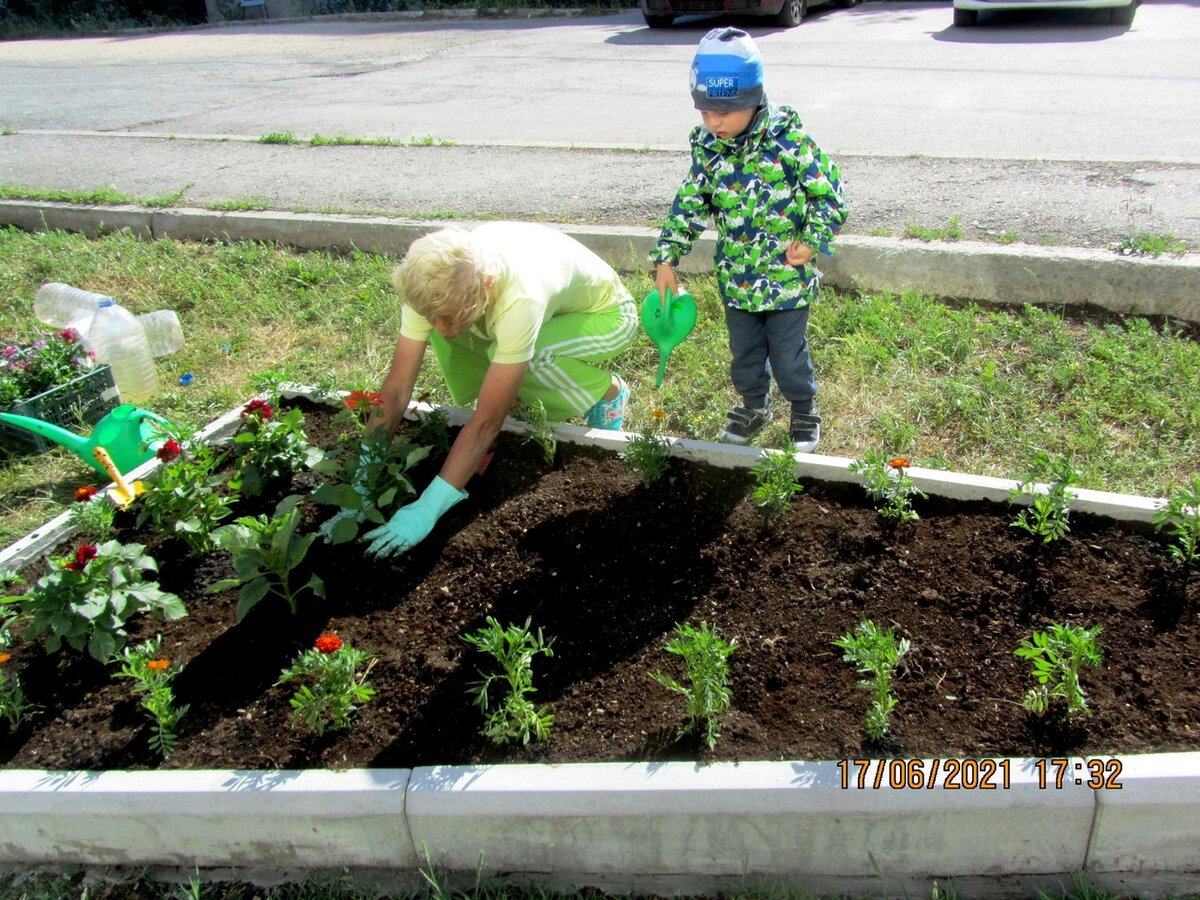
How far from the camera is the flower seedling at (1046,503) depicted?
2.60 meters

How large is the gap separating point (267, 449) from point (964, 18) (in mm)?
11038

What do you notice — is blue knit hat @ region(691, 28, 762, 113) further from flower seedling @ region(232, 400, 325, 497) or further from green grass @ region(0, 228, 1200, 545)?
flower seedling @ region(232, 400, 325, 497)

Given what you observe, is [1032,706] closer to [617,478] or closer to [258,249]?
[617,478]

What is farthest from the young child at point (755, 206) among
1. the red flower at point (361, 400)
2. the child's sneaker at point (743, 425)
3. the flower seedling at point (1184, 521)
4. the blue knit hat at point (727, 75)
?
the flower seedling at point (1184, 521)

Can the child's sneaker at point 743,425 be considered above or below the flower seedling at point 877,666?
above

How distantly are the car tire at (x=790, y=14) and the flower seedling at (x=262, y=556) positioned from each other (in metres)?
11.6

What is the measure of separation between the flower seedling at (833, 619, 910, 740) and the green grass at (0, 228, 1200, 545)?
1341 millimetres

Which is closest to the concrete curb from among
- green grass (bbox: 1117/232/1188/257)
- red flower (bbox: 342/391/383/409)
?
green grass (bbox: 1117/232/1188/257)

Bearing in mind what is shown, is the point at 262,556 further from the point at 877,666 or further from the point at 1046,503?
the point at 1046,503

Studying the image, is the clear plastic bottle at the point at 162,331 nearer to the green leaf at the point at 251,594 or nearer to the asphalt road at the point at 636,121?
the asphalt road at the point at 636,121

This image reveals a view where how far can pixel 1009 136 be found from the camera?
6477 mm

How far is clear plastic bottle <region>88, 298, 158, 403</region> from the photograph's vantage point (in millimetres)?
4219

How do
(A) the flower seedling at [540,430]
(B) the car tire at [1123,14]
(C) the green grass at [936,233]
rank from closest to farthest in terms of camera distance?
1. (A) the flower seedling at [540,430]
2. (C) the green grass at [936,233]
3. (B) the car tire at [1123,14]

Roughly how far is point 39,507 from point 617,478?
220cm
